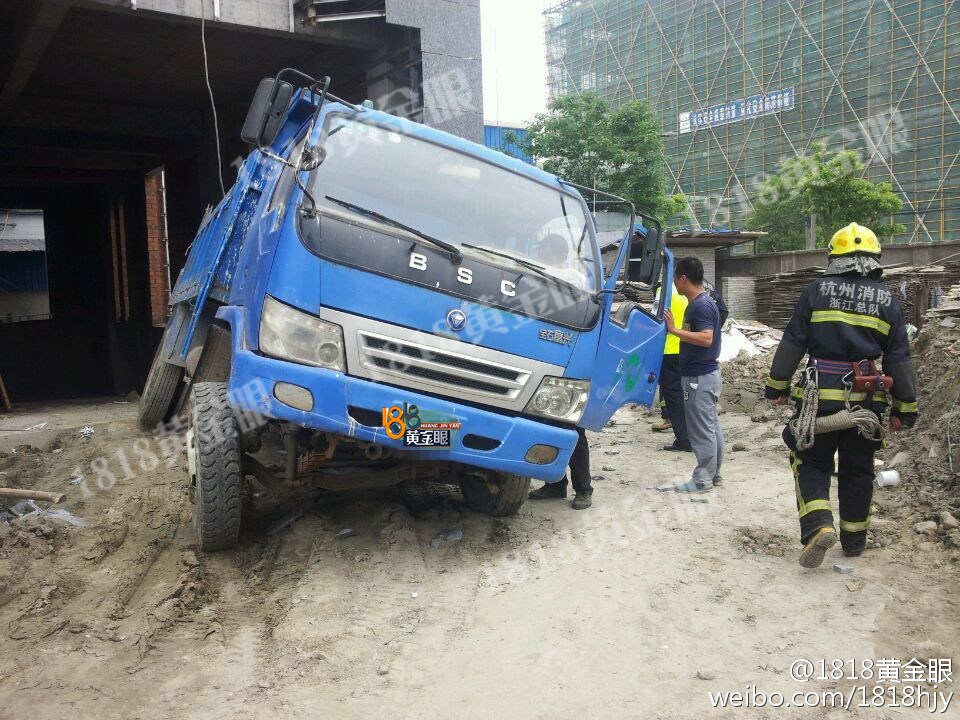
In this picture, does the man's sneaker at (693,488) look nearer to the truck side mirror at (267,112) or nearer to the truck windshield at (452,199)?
the truck windshield at (452,199)

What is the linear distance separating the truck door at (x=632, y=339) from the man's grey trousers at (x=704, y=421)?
0.63 meters

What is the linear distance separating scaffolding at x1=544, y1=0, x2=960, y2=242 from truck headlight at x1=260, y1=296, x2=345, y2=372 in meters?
31.5

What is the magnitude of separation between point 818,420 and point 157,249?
1562 centimetres

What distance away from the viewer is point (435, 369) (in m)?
4.09

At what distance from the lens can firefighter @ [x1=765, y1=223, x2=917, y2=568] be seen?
409 centimetres

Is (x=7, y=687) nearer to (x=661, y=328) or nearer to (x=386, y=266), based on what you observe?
(x=386, y=266)

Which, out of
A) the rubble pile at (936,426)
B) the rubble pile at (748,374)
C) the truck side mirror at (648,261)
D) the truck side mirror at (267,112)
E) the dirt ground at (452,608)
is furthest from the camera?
the rubble pile at (748,374)

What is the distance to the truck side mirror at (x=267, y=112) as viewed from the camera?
160 inches

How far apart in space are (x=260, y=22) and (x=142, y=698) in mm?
7333

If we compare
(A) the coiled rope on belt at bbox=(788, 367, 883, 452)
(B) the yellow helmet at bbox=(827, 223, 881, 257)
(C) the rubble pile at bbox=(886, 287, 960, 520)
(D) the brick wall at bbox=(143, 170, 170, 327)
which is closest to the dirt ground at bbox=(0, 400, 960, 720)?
(C) the rubble pile at bbox=(886, 287, 960, 520)

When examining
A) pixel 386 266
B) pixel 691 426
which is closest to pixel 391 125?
pixel 386 266

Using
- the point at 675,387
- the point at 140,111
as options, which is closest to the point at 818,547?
the point at 675,387

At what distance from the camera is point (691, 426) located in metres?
5.85

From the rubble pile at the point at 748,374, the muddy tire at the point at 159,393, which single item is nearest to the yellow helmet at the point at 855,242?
the rubble pile at the point at 748,374
